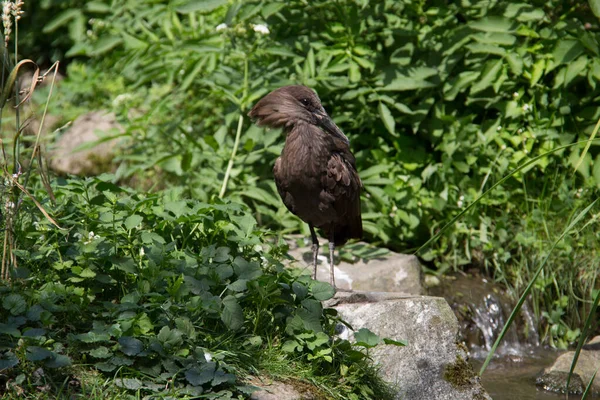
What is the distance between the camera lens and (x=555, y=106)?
20.2 feet

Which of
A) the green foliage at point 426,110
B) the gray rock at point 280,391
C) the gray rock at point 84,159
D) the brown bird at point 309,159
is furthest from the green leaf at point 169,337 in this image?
the gray rock at point 84,159

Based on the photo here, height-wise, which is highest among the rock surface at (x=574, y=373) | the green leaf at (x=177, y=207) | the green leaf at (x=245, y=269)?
the green leaf at (x=177, y=207)

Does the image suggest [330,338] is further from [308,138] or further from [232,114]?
[232,114]

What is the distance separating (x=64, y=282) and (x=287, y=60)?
10.3 ft

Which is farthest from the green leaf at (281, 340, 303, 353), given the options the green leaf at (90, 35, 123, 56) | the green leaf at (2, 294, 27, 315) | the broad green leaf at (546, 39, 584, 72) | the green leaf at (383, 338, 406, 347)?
the green leaf at (90, 35, 123, 56)

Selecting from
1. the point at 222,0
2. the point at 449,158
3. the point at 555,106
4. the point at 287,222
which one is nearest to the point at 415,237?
the point at 449,158

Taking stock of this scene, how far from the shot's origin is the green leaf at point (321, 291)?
3.71 m

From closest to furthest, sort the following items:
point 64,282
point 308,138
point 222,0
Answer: point 64,282 → point 308,138 → point 222,0

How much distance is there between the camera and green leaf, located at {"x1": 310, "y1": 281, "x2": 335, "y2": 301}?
3.71 m

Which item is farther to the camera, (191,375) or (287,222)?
(287,222)

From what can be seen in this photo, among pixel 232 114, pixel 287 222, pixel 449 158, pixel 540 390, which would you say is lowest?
pixel 540 390

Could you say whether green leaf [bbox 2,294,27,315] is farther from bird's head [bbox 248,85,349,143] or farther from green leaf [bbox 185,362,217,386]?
bird's head [bbox 248,85,349,143]

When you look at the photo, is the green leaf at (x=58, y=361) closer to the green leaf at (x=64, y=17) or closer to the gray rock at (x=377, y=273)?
the gray rock at (x=377, y=273)

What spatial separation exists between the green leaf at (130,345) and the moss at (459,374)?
1639mm
